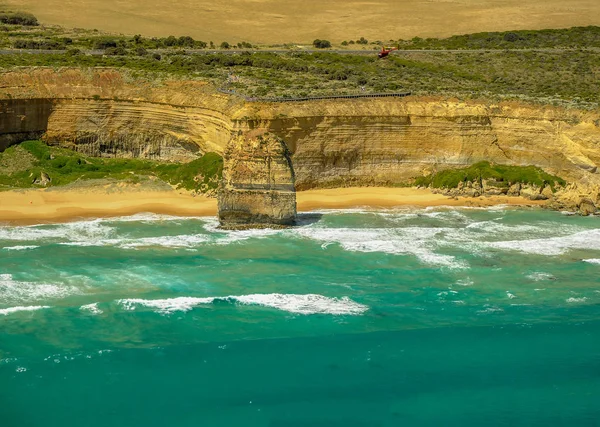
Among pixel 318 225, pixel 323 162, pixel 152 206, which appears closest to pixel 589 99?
pixel 323 162

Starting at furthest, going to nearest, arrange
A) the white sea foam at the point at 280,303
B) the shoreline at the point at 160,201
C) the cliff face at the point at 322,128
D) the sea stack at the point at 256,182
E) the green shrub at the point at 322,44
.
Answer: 1. the green shrub at the point at 322,44
2. the cliff face at the point at 322,128
3. the shoreline at the point at 160,201
4. the sea stack at the point at 256,182
5. the white sea foam at the point at 280,303

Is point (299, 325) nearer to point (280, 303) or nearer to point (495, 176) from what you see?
point (280, 303)

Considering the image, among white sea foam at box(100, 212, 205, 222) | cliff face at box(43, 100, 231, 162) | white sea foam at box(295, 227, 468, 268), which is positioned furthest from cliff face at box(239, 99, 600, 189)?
white sea foam at box(295, 227, 468, 268)

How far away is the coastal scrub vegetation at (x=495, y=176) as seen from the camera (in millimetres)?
48500

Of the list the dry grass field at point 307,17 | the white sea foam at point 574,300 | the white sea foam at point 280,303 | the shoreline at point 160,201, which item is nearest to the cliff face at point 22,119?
the shoreline at point 160,201

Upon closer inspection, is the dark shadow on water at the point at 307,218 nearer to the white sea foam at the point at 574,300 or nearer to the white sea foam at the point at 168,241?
the white sea foam at the point at 168,241

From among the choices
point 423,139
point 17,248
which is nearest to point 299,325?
point 17,248

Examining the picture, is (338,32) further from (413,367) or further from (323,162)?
(413,367)

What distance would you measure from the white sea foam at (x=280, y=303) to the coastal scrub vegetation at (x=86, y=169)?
15.2 m

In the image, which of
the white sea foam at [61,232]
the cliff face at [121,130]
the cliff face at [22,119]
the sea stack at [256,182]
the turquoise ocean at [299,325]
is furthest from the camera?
the cliff face at [22,119]

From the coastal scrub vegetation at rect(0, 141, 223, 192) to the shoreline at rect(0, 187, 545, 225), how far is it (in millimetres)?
939

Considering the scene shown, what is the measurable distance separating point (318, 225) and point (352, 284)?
8.22 m

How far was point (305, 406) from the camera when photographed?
25.3 m

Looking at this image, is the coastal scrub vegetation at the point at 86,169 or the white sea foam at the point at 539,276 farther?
the coastal scrub vegetation at the point at 86,169
